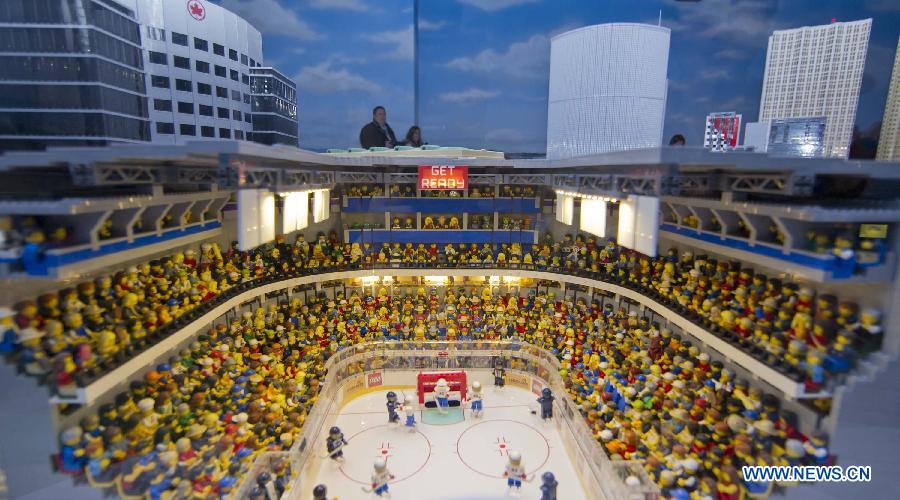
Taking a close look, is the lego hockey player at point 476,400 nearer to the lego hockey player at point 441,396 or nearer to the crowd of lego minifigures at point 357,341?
the lego hockey player at point 441,396

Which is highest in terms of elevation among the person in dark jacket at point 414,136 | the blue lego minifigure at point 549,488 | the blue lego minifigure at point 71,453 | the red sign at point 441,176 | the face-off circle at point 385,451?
the person in dark jacket at point 414,136

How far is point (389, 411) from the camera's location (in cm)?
1389

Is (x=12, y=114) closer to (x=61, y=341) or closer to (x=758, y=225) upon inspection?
(x=61, y=341)

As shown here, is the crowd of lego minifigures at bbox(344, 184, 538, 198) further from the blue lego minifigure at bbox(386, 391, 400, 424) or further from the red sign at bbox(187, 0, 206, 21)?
the red sign at bbox(187, 0, 206, 21)

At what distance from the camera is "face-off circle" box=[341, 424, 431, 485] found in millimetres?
11812

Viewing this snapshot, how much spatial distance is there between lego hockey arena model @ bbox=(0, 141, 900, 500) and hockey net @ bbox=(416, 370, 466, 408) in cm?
11

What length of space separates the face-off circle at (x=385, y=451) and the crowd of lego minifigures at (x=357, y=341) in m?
2.09

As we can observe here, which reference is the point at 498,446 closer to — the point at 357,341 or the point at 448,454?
the point at 448,454

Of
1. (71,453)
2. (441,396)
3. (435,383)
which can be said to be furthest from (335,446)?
(71,453)

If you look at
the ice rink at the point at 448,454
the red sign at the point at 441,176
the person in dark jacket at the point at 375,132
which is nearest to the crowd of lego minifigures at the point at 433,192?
the person in dark jacket at the point at 375,132

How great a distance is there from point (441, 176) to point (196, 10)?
2914 cm

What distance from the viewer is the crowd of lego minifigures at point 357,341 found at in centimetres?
888

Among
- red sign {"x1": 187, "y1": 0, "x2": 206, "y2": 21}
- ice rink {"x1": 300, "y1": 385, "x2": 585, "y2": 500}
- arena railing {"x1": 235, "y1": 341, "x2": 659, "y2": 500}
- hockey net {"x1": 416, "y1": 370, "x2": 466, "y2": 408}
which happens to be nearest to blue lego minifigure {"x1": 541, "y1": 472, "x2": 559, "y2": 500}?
ice rink {"x1": 300, "y1": 385, "x2": 585, "y2": 500}

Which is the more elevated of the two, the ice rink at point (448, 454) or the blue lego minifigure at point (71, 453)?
the blue lego minifigure at point (71, 453)
